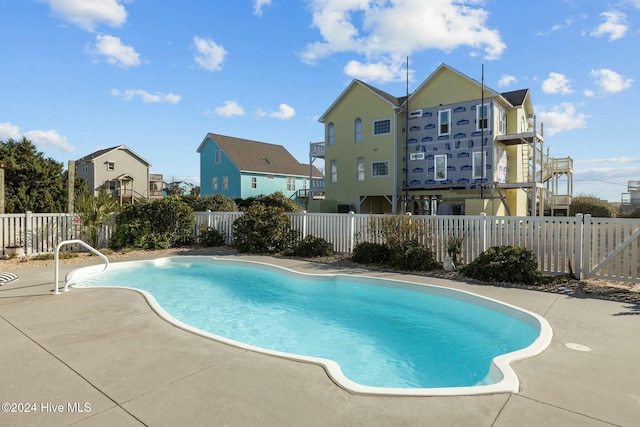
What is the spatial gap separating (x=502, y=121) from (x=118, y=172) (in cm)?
3665

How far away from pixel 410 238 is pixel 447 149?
50.1 ft

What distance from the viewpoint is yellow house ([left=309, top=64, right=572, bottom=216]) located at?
73.7 feet

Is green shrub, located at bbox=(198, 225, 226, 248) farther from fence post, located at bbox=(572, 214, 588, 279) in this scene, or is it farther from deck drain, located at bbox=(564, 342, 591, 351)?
deck drain, located at bbox=(564, 342, 591, 351)

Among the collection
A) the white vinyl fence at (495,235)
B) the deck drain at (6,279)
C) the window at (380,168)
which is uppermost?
the window at (380,168)

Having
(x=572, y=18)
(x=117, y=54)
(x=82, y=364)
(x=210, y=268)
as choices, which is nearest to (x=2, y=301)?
(x=82, y=364)

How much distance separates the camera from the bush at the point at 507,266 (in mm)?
8250

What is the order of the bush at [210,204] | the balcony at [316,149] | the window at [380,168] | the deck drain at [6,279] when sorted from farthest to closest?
the balcony at [316,149], the window at [380,168], the bush at [210,204], the deck drain at [6,279]

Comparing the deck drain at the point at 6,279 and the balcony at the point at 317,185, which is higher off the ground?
the balcony at the point at 317,185

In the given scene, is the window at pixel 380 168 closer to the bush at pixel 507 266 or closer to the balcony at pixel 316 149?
the balcony at pixel 316 149

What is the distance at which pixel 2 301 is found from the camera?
257 inches

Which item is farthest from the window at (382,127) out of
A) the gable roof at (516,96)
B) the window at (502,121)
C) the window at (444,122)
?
the gable roof at (516,96)

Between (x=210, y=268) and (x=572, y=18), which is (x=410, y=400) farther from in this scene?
(x=572, y=18)

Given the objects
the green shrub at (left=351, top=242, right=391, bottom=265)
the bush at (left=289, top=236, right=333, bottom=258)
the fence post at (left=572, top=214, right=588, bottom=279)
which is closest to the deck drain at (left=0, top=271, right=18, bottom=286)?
the bush at (left=289, top=236, right=333, bottom=258)

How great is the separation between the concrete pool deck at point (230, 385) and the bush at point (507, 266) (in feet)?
9.36
